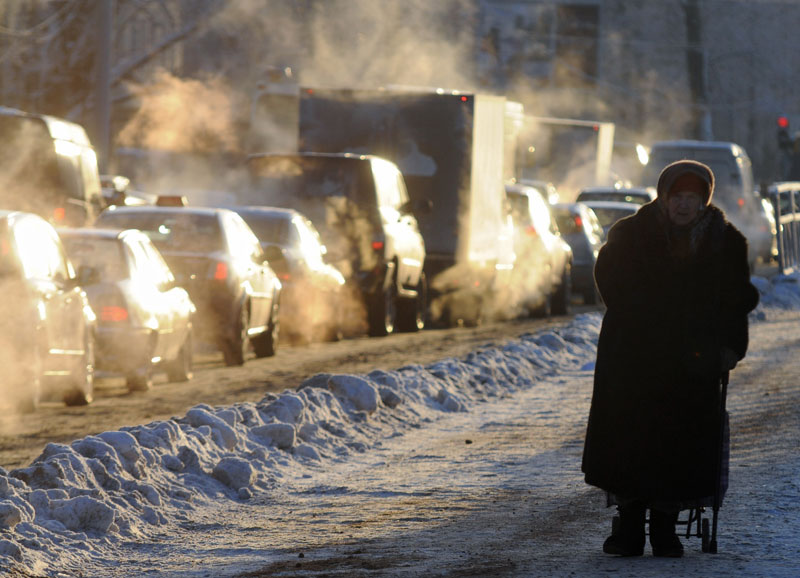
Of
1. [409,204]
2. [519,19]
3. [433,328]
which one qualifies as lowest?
[433,328]

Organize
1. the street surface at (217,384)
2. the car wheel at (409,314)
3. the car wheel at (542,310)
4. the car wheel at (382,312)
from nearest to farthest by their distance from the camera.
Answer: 1. the street surface at (217,384)
2. the car wheel at (382,312)
3. the car wheel at (409,314)
4. the car wheel at (542,310)

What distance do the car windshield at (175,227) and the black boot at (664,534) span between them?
1015cm

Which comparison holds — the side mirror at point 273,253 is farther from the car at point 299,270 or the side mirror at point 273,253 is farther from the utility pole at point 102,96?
the utility pole at point 102,96

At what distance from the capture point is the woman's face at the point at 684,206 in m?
7.45

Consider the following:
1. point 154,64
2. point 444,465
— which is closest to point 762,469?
point 444,465

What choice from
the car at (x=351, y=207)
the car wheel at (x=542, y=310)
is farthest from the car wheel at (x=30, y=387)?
the car wheel at (x=542, y=310)

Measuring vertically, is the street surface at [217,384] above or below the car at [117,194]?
below

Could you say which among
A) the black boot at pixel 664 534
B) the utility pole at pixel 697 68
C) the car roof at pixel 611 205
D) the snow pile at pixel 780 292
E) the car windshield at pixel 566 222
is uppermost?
the utility pole at pixel 697 68

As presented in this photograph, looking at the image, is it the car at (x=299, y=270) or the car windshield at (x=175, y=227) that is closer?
the car windshield at (x=175, y=227)

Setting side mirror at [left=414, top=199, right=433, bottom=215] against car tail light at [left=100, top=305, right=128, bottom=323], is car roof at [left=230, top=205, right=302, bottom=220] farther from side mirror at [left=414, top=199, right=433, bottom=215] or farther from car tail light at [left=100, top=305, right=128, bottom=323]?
car tail light at [left=100, top=305, right=128, bottom=323]

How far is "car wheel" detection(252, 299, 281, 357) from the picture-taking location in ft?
62.1

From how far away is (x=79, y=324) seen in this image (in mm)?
13586

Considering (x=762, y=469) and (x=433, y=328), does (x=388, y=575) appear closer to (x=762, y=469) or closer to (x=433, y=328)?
(x=762, y=469)

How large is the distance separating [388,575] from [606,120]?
65.3 metres
